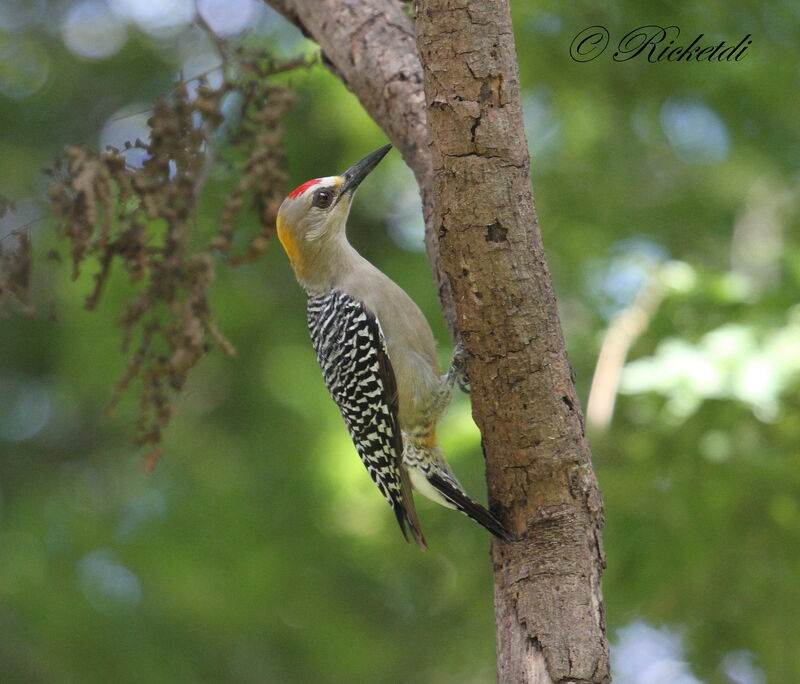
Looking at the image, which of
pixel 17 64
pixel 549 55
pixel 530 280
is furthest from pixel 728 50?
pixel 17 64

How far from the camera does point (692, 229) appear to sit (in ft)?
30.3

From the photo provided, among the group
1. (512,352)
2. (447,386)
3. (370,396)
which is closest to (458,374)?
(447,386)

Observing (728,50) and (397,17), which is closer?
(397,17)

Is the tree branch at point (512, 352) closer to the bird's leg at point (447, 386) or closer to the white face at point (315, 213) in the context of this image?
the bird's leg at point (447, 386)

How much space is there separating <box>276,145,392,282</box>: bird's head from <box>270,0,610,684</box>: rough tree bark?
214 centimetres

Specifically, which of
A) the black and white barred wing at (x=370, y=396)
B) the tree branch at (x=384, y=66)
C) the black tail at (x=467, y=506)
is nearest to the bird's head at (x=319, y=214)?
the black and white barred wing at (x=370, y=396)

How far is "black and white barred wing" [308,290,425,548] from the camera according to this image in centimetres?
511

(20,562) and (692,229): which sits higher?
(692,229)

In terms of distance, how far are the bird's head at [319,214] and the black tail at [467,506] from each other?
1606 mm

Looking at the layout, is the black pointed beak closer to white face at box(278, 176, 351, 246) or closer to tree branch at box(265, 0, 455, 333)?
white face at box(278, 176, 351, 246)

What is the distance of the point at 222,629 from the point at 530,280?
214 inches

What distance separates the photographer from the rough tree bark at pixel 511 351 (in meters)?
3.39

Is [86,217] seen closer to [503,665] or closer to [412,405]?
[412,405]

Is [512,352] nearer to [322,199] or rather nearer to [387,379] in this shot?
[387,379]
